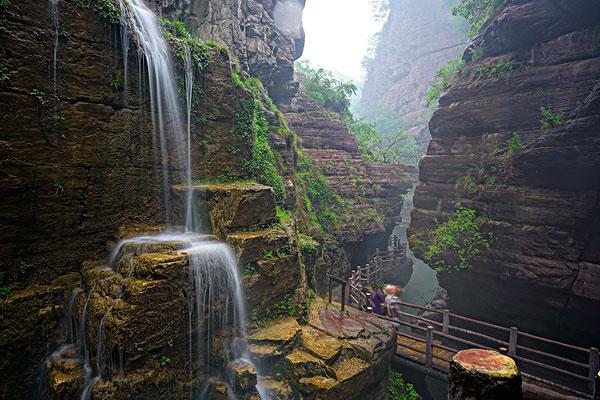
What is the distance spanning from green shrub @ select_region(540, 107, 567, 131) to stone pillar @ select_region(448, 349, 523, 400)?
40.9 feet

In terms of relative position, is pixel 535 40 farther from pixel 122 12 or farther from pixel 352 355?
pixel 122 12

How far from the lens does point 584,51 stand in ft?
37.6

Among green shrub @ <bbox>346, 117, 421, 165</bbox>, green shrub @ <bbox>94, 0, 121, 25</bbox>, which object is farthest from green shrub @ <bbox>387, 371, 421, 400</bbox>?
green shrub @ <bbox>346, 117, 421, 165</bbox>

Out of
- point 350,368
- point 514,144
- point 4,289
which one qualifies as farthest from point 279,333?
point 514,144

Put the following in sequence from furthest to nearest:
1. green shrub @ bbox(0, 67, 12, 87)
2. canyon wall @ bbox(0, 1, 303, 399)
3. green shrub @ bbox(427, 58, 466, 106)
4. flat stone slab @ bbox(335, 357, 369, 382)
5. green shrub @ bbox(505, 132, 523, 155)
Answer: green shrub @ bbox(427, 58, 466, 106) < green shrub @ bbox(505, 132, 523, 155) < flat stone slab @ bbox(335, 357, 369, 382) < canyon wall @ bbox(0, 1, 303, 399) < green shrub @ bbox(0, 67, 12, 87)

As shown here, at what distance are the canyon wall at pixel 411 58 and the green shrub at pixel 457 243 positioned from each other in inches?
1041

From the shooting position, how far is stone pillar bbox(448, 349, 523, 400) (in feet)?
7.45

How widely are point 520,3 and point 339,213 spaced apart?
A: 41.0 ft

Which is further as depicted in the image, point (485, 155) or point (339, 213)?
point (339, 213)

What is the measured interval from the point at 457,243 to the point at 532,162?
4217 mm

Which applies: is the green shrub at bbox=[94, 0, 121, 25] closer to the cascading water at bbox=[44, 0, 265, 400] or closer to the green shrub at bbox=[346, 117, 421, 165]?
the cascading water at bbox=[44, 0, 265, 400]

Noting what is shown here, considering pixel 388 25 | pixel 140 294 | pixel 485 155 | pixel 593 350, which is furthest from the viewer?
pixel 388 25

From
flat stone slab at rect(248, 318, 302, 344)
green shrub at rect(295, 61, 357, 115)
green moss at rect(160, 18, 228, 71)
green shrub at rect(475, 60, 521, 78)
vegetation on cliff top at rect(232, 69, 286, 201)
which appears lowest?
flat stone slab at rect(248, 318, 302, 344)

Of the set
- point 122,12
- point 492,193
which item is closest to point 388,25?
point 492,193
